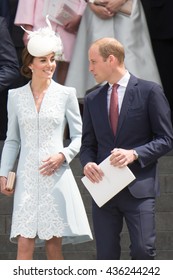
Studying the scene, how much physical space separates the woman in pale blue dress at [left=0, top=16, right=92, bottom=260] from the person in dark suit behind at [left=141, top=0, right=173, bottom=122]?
8.74 feet

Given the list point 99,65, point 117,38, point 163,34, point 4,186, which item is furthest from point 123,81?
point 163,34

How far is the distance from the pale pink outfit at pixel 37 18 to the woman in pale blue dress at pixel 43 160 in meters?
1.85

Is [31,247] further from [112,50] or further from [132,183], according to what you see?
[112,50]

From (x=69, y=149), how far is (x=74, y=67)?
7.16 ft

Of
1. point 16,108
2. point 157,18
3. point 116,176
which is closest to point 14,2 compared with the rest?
point 157,18

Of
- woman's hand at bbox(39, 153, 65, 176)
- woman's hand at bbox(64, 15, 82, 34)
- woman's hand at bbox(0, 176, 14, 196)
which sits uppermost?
woman's hand at bbox(64, 15, 82, 34)

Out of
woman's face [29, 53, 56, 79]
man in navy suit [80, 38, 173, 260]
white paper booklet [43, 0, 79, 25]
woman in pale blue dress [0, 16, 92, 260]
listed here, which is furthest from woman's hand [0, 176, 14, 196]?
white paper booklet [43, 0, 79, 25]

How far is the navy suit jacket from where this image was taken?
7.21 m

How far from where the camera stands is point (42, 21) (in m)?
9.69

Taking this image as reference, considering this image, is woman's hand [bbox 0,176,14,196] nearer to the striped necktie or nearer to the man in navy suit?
the man in navy suit

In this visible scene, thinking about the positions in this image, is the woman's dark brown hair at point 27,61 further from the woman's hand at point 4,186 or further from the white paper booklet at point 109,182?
the white paper booklet at point 109,182

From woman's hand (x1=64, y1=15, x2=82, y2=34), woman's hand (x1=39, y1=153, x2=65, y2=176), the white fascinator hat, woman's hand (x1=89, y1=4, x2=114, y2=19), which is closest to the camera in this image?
woman's hand (x1=39, y1=153, x2=65, y2=176)
